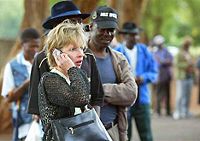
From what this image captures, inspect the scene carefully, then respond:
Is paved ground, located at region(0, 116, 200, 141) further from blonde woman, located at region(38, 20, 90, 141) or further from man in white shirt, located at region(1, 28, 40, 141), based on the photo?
blonde woman, located at region(38, 20, 90, 141)

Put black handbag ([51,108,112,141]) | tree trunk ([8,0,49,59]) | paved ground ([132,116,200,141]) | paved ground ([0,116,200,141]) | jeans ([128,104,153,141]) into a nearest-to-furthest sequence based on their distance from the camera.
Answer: black handbag ([51,108,112,141]) → jeans ([128,104,153,141]) → tree trunk ([8,0,49,59]) → paved ground ([0,116,200,141]) → paved ground ([132,116,200,141])

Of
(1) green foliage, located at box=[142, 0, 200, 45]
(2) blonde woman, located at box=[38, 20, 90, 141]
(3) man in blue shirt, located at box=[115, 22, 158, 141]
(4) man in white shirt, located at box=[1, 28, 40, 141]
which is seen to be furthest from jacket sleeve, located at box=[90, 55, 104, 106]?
(1) green foliage, located at box=[142, 0, 200, 45]

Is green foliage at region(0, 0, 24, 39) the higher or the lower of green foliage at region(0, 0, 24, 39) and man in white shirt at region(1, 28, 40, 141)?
the lower

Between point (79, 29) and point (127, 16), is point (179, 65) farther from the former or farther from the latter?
point (79, 29)

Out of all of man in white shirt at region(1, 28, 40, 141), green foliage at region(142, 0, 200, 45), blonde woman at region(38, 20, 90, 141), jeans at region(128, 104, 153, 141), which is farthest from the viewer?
green foliage at region(142, 0, 200, 45)

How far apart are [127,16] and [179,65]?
6.78 ft

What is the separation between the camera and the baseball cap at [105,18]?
230 inches

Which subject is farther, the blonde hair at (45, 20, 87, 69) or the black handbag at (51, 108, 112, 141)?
the blonde hair at (45, 20, 87, 69)

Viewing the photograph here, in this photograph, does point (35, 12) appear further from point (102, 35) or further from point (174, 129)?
point (102, 35)

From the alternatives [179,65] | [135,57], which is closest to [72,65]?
[135,57]

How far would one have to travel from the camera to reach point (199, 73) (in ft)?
65.0

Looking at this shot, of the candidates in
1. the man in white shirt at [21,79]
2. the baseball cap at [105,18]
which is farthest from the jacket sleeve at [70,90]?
the man in white shirt at [21,79]

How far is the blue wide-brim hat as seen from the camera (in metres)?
5.42

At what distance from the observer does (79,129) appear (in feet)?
14.4
